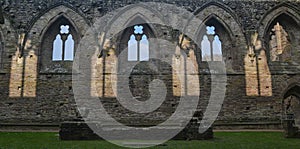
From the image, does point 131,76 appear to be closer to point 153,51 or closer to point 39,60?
point 153,51

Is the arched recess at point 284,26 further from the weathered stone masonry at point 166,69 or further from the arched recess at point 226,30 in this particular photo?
the arched recess at point 226,30

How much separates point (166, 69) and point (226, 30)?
3.33 meters

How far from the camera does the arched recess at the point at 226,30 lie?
1466 centimetres

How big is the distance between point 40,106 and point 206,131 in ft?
24.8

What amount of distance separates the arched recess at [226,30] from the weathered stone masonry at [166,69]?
43 mm

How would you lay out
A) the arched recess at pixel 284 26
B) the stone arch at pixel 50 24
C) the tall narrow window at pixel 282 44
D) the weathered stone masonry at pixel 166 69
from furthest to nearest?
the tall narrow window at pixel 282 44
the arched recess at pixel 284 26
the stone arch at pixel 50 24
the weathered stone masonry at pixel 166 69

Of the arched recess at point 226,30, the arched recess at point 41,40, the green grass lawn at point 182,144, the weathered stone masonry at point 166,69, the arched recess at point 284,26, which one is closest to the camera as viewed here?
the green grass lawn at point 182,144

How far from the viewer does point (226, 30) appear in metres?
15.0

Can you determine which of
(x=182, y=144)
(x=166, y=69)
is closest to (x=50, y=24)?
(x=166, y=69)

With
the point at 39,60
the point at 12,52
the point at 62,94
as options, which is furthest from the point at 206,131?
the point at 12,52

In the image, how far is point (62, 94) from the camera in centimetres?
1398

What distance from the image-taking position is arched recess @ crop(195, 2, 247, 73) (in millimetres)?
14656

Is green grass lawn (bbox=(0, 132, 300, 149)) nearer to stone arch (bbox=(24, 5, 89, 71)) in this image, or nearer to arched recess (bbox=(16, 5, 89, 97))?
arched recess (bbox=(16, 5, 89, 97))

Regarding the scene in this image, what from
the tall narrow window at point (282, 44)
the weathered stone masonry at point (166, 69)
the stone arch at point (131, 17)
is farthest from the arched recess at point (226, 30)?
the tall narrow window at point (282, 44)
